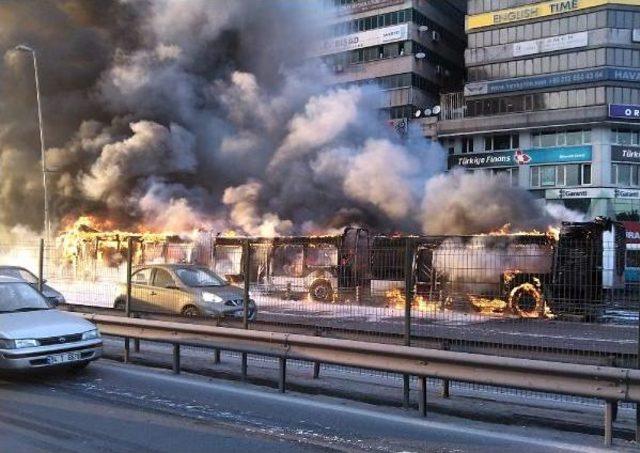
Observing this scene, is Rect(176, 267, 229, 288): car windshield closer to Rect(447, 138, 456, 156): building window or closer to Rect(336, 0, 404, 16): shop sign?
Rect(447, 138, 456, 156): building window

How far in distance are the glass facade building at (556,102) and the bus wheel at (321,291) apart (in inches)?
1465

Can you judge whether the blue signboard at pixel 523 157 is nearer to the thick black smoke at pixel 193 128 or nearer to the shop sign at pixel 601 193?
the shop sign at pixel 601 193

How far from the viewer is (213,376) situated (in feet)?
26.1

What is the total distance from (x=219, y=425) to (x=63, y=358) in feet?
8.43

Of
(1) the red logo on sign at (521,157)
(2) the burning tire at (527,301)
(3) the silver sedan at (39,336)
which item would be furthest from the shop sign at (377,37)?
(3) the silver sedan at (39,336)

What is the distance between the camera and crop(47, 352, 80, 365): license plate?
729 centimetres

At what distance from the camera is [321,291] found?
11.6m

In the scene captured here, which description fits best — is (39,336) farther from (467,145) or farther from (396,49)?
(396,49)

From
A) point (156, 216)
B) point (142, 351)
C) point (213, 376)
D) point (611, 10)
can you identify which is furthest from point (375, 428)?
point (611, 10)

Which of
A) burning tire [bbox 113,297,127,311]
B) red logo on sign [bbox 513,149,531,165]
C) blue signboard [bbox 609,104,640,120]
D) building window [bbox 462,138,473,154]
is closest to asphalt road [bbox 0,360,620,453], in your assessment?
burning tire [bbox 113,297,127,311]

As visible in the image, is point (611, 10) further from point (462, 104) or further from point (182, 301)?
point (182, 301)

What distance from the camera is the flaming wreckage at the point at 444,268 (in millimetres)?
10070

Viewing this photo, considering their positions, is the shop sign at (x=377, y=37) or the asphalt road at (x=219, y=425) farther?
the shop sign at (x=377, y=37)

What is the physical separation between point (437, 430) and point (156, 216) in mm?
25222
